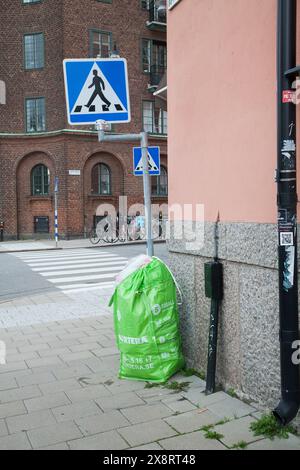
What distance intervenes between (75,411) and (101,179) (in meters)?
23.4

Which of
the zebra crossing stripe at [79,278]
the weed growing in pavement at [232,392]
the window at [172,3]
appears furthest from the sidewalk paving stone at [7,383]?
the zebra crossing stripe at [79,278]

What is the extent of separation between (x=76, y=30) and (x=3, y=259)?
45.8 feet

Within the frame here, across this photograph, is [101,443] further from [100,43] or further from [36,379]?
[100,43]

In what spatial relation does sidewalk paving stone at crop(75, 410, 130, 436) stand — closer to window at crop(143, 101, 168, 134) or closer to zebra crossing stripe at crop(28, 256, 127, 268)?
zebra crossing stripe at crop(28, 256, 127, 268)

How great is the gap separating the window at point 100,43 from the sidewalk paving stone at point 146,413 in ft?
79.8

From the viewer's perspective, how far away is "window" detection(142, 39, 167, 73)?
27.7 meters

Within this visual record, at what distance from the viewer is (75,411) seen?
12.3ft

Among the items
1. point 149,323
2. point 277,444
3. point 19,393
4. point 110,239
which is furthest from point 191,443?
point 110,239

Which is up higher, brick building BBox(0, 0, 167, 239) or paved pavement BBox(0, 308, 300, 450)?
brick building BBox(0, 0, 167, 239)

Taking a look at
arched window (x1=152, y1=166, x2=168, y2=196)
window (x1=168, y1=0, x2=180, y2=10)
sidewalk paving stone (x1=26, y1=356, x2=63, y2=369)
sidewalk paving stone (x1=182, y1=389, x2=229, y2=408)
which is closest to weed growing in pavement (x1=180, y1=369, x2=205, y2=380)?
sidewalk paving stone (x1=182, y1=389, x2=229, y2=408)

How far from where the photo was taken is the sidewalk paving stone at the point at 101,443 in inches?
124

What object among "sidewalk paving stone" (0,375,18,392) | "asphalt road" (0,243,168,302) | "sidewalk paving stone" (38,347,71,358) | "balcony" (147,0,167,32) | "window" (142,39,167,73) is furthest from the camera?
"window" (142,39,167,73)

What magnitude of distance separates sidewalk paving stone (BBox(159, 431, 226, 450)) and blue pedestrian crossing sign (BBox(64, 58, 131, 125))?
310 centimetres
